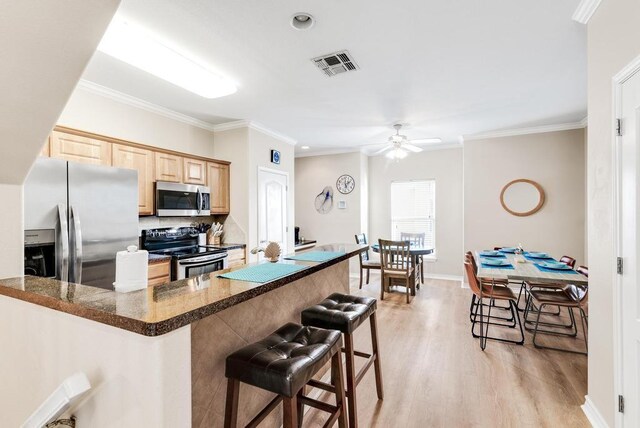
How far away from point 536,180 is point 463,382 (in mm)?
3990

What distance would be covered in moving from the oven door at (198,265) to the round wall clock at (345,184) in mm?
3368

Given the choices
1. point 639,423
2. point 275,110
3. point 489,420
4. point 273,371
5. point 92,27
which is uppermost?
point 275,110

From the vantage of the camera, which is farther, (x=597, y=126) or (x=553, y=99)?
(x=553, y=99)

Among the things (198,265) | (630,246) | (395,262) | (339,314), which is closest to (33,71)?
(339,314)

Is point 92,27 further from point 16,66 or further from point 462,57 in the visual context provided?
point 462,57

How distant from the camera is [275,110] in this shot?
3953 mm

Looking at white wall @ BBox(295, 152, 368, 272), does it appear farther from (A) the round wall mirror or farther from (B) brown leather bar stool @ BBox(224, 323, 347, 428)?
(B) brown leather bar stool @ BBox(224, 323, 347, 428)

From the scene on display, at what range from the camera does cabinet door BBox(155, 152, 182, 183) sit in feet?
11.8

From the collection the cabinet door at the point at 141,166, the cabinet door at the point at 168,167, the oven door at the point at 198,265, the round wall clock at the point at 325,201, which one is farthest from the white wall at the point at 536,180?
the cabinet door at the point at 141,166

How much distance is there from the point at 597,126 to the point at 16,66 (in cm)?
304

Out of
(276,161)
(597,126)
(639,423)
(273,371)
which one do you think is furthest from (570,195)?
(273,371)

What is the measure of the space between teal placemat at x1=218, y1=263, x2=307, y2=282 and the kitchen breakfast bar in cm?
4

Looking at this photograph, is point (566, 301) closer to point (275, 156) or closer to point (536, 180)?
point (536, 180)

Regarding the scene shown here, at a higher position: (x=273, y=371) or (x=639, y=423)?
(x=273, y=371)
